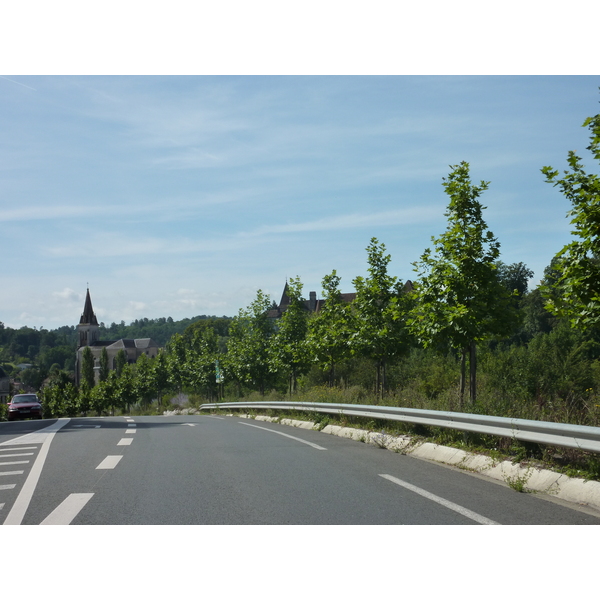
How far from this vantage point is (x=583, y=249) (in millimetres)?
9891

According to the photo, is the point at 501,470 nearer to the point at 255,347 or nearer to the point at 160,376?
the point at 255,347

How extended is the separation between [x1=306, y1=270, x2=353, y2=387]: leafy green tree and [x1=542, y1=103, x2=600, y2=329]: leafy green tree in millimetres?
17926

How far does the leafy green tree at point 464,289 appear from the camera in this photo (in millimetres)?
15711

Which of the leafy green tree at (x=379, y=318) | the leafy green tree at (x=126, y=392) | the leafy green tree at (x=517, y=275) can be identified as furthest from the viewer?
the leafy green tree at (x=517, y=275)

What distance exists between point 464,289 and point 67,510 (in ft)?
37.7

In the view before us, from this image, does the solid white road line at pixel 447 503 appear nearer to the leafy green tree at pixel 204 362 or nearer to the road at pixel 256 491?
the road at pixel 256 491

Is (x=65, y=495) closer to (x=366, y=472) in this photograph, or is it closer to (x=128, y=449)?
(x=366, y=472)

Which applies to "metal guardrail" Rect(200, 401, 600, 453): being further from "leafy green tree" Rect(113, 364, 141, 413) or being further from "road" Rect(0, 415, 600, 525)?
"leafy green tree" Rect(113, 364, 141, 413)

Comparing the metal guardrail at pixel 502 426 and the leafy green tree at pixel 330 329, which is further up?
the leafy green tree at pixel 330 329

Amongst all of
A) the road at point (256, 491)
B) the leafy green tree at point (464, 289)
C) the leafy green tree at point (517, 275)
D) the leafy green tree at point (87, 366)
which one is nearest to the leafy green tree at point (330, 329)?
the leafy green tree at point (464, 289)

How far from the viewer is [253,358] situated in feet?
155

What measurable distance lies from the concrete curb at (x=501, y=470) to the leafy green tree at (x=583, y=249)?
2857 mm

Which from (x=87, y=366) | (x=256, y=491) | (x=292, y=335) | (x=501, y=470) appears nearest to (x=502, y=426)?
(x=501, y=470)

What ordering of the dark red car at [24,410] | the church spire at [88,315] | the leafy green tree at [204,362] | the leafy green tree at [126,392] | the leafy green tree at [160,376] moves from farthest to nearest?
the church spire at [88,315], the leafy green tree at [126,392], the leafy green tree at [160,376], the leafy green tree at [204,362], the dark red car at [24,410]
